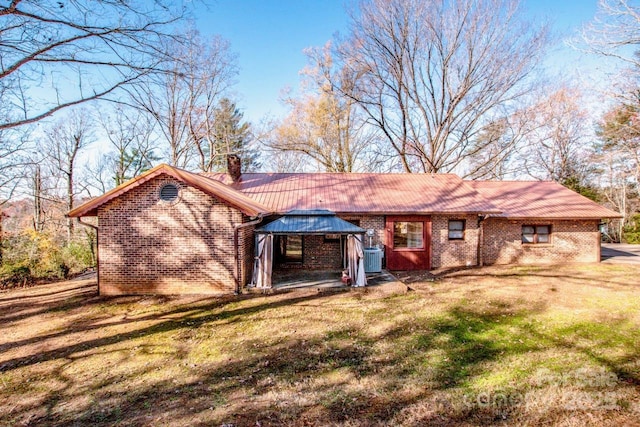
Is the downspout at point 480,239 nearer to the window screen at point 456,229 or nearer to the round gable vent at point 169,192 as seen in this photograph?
the window screen at point 456,229

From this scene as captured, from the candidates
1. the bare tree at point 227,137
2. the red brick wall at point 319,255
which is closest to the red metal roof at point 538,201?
the red brick wall at point 319,255

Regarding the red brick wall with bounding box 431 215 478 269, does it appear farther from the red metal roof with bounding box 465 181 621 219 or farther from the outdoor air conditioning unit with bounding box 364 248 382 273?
the outdoor air conditioning unit with bounding box 364 248 382 273

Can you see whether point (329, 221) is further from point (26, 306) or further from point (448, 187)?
point (26, 306)

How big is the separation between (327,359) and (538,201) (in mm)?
15449

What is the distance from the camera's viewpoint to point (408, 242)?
45.4 ft

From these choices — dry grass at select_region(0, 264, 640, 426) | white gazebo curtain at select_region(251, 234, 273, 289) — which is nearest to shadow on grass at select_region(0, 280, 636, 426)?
dry grass at select_region(0, 264, 640, 426)

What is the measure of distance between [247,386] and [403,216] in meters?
10.4

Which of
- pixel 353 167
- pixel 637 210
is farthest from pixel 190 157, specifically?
pixel 637 210

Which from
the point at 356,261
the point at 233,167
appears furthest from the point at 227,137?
the point at 356,261

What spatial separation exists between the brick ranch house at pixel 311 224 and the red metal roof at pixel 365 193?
51 mm

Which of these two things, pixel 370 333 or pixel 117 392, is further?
pixel 370 333

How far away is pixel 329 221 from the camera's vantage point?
11.7 meters

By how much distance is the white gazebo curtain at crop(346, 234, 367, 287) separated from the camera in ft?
34.3

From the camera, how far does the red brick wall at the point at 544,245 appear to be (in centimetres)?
1462
